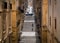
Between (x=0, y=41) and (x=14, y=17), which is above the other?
(x=14, y=17)

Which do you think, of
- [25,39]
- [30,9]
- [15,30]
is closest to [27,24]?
[25,39]

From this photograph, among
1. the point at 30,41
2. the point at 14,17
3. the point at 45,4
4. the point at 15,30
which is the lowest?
the point at 30,41

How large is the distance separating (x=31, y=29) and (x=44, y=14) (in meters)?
8.98

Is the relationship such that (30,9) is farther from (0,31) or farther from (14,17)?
(0,31)

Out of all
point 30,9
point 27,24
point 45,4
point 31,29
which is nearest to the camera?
point 45,4

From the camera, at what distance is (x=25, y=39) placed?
57.6 feet

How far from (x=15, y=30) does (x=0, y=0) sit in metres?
7.16

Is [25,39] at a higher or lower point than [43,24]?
lower

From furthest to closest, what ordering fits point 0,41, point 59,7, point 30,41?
point 30,41
point 0,41
point 59,7

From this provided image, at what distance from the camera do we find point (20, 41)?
17.0 m

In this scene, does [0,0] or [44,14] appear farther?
Result: [44,14]

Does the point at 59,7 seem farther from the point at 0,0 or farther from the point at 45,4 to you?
the point at 45,4

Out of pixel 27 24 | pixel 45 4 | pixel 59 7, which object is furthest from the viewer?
pixel 27 24

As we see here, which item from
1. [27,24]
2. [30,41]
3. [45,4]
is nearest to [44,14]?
[45,4]
